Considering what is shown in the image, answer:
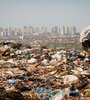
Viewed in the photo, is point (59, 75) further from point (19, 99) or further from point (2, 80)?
point (19, 99)

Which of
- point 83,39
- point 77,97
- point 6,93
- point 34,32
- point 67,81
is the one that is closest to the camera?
point 83,39

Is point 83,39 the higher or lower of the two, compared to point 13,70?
higher

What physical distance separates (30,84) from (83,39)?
513 cm

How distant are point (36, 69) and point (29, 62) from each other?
1.55 metres

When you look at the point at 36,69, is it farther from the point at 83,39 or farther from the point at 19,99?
the point at 83,39

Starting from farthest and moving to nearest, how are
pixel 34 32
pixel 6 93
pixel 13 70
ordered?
1. pixel 34 32
2. pixel 13 70
3. pixel 6 93

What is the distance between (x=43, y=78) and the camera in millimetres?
7844

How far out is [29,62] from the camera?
10852 millimetres

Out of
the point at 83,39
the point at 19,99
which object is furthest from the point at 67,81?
the point at 83,39

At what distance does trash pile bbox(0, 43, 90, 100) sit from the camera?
5512mm

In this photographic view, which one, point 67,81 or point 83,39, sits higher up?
point 83,39

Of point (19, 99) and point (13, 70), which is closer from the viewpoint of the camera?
point (19, 99)

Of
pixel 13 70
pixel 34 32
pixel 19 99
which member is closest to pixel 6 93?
pixel 19 99

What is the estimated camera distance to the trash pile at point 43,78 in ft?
18.1
